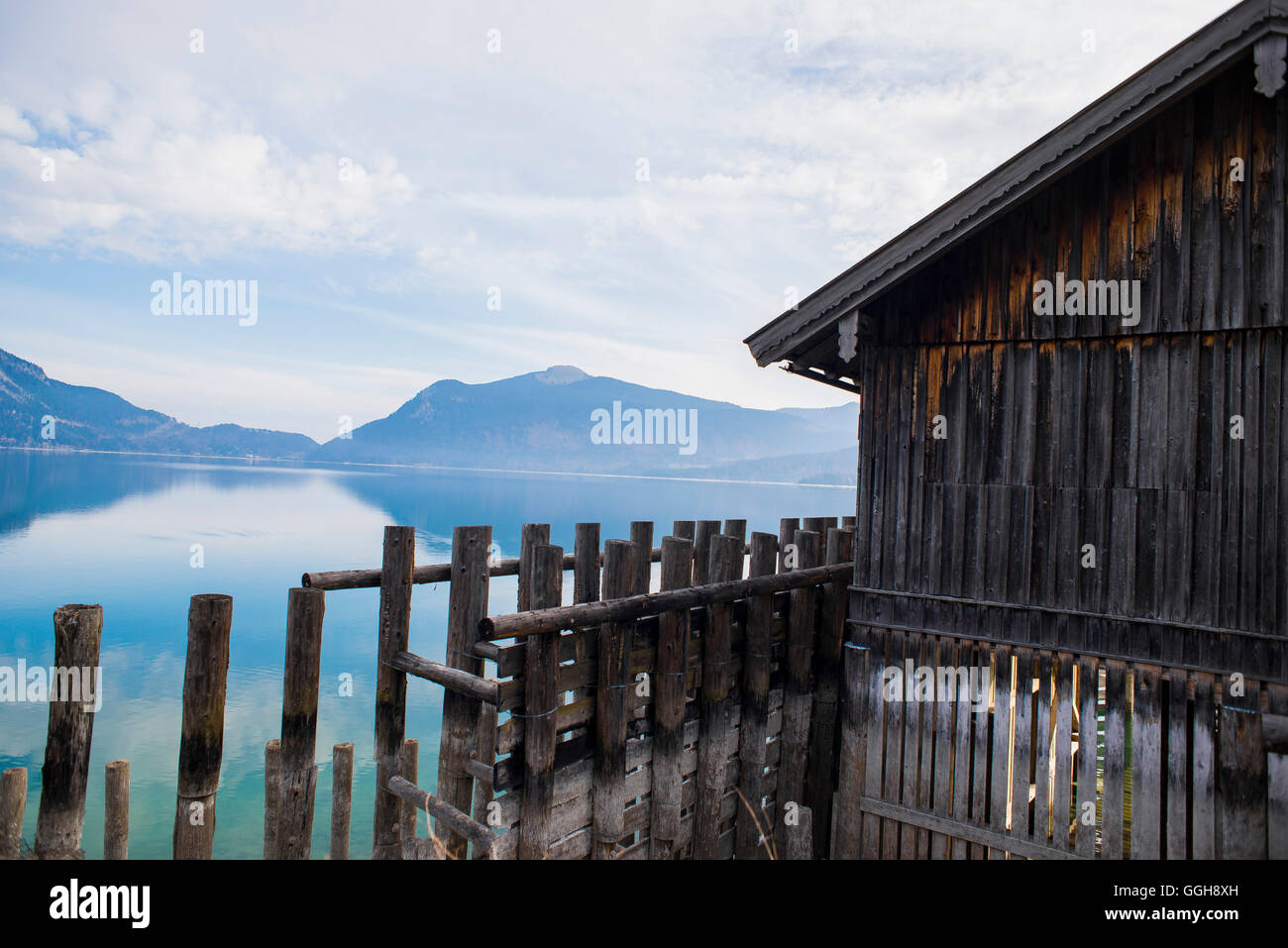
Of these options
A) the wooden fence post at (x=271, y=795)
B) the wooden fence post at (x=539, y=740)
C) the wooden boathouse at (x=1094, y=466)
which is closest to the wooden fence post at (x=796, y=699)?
the wooden boathouse at (x=1094, y=466)

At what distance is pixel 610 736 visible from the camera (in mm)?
5410

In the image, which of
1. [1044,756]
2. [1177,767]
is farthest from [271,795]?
[1177,767]

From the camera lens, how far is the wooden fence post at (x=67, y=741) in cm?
406

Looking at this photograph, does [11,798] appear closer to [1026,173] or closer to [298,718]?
[298,718]

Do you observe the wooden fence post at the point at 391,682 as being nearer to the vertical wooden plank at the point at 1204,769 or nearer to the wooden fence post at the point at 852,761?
the wooden fence post at the point at 852,761

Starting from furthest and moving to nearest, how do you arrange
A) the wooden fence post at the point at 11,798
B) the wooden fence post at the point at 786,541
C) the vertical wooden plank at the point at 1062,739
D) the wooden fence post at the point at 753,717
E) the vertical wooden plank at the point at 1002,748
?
the wooden fence post at the point at 786,541 < the wooden fence post at the point at 11,798 < the wooden fence post at the point at 753,717 < the vertical wooden plank at the point at 1002,748 < the vertical wooden plank at the point at 1062,739

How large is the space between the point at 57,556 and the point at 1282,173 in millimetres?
65446

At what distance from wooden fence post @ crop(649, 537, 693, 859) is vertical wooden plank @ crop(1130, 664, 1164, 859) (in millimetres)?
3755

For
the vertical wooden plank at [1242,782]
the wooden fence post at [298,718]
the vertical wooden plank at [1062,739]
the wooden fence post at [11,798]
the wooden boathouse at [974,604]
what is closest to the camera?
the wooden fence post at [298,718]

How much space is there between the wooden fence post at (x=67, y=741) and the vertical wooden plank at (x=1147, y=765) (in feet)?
24.5

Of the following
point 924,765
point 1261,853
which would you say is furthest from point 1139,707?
point 924,765

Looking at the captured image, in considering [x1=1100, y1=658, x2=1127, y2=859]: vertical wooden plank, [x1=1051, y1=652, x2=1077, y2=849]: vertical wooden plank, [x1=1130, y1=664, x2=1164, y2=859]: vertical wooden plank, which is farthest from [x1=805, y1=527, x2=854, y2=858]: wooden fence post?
[x1=1130, y1=664, x2=1164, y2=859]: vertical wooden plank
